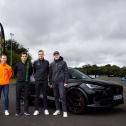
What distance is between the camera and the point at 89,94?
10445 millimetres

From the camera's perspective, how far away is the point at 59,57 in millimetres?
10648

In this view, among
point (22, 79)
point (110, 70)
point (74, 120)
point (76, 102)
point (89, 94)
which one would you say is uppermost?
point (110, 70)

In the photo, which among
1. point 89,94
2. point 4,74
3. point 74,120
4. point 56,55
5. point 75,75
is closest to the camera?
point 74,120

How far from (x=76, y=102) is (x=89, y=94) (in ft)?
1.63

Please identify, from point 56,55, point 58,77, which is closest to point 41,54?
point 56,55

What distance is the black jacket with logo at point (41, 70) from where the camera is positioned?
10.6 meters

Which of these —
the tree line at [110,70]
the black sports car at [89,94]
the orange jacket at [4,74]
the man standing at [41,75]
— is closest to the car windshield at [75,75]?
the black sports car at [89,94]

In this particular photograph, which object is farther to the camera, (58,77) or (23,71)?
(23,71)

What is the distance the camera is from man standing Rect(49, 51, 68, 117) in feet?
34.2

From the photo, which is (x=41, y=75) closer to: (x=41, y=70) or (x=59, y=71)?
(x=41, y=70)

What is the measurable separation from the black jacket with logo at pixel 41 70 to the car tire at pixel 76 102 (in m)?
0.87

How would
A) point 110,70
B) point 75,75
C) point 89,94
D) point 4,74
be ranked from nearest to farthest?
point 89,94
point 4,74
point 75,75
point 110,70

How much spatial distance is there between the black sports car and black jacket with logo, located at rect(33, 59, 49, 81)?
0.77 metres

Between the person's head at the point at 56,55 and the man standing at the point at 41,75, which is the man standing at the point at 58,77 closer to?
the person's head at the point at 56,55
